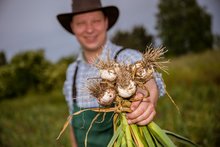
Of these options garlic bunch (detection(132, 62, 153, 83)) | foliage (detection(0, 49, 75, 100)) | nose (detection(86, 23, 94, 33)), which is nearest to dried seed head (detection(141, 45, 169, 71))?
garlic bunch (detection(132, 62, 153, 83))

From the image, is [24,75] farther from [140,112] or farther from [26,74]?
[140,112]

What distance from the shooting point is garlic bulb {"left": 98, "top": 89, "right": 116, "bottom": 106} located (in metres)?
1.08

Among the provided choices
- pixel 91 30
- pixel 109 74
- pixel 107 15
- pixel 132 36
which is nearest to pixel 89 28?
pixel 91 30

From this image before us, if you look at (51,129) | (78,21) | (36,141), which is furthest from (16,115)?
(78,21)

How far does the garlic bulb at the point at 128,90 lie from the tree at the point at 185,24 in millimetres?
20948

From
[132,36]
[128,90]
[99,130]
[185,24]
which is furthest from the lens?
[185,24]

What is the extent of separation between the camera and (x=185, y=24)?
76.9 ft

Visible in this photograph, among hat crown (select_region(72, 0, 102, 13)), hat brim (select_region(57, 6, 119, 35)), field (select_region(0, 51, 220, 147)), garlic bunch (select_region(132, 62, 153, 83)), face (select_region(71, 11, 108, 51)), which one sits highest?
hat crown (select_region(72, 0, 102, 13))

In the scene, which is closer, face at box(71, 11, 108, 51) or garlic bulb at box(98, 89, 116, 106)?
garlic bulb at box(98, 89, 116, 106)

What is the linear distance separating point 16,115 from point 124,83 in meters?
5.58

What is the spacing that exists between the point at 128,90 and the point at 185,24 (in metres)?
23.4

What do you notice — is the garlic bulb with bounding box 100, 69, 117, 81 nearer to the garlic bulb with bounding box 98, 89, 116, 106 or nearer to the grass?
the garlic bulb with bounding box 98, 89, 116, 106

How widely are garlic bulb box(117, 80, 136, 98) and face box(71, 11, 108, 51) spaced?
2.25ft

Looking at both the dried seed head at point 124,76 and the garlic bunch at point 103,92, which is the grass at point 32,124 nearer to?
the garlic bunch at point 103,92
